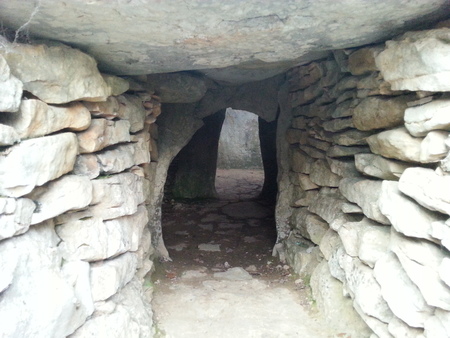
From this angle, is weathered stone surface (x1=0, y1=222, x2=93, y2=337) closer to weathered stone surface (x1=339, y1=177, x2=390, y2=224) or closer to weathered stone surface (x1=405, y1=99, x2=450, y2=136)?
weathered stone surface (x1=339, y1=177, x2=390, y2=224)

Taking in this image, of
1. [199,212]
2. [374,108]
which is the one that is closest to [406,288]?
[374,108]

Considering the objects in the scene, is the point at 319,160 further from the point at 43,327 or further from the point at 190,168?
the point at 190,168

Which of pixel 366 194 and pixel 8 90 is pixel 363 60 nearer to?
pixel 366 194

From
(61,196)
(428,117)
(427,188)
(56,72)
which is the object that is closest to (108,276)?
(61,196)

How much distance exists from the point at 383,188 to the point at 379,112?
611 mm

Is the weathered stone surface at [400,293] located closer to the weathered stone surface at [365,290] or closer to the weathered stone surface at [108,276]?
the weathered stone surface at [365,290]

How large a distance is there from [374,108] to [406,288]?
131cm

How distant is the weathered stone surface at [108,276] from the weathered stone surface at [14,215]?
708 millimetres

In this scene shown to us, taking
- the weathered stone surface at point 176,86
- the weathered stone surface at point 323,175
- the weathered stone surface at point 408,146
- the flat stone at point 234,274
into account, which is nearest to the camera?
the weathered stone surface at point 408,146

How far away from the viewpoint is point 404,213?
226cm

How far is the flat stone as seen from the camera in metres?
4.54

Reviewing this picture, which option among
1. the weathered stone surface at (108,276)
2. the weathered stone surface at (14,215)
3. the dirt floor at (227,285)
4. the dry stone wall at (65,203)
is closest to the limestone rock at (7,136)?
the dry stone wall at (65,203)

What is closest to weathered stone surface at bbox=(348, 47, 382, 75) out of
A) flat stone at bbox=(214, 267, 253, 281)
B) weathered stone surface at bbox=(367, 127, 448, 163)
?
weathered stone surface at bbox=(367, 127, 448, 163)

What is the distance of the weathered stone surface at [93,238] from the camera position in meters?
2.48
